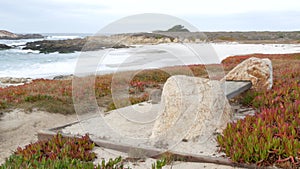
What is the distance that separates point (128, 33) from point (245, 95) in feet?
19.0

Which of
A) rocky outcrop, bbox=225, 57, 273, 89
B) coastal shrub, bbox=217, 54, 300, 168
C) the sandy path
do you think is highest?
rocky outcrop, bbox=225, 57, 273, 89

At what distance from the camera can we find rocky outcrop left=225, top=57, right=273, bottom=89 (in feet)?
34.0

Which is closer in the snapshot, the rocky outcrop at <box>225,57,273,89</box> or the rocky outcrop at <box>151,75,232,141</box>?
the rocky outcrop at <box>151,75,232,141</box>

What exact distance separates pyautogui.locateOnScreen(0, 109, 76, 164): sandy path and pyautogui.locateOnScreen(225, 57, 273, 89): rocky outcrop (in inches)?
232


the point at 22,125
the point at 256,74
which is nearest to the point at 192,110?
the point at 256,74

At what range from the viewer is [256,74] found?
35.0 feet

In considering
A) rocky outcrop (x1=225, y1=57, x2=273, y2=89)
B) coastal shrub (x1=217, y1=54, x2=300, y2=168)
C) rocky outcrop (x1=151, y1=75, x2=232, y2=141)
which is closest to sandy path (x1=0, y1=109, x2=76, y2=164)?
rocky outcrop (x1=151, y1=75, x2=232, y2=141)

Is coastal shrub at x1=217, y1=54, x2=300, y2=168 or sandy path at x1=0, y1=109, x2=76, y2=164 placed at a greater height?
coastal shrub at x1=217, y1=54, x2=300, y2=168

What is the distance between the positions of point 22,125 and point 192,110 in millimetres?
5873

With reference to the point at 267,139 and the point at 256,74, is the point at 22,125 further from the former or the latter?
the point at 256,74

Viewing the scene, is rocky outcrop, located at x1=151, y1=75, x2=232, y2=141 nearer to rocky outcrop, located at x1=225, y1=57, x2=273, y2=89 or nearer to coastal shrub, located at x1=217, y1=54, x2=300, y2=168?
coastal shrub, located at x1=217, y1=54, x2=300, y2=168

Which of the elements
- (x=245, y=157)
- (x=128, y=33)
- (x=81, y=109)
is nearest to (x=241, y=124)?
(x=245, y=157)

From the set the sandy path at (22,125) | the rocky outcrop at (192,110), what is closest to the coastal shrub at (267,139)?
the rocky outcrop at (192,110)

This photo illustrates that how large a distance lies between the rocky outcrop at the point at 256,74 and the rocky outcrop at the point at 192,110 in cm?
384
